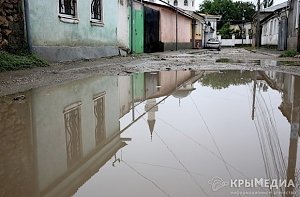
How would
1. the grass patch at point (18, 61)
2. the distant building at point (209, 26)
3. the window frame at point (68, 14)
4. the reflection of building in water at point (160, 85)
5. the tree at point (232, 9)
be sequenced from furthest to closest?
the tree at point (232, 9) < the distant building at point (209, 26) < the window frame at point (68, 14) < the grass patch at point (18, 61) < the reflection of building in water at point (160, 85)

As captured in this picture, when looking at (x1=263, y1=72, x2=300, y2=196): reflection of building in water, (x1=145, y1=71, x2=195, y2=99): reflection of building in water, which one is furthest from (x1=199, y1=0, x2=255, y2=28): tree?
(x1=263, y1=72, x2=300, y2=196): reflection of building in water

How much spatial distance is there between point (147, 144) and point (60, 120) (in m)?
1.21

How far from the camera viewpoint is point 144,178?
225 cm

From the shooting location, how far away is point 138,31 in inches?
792

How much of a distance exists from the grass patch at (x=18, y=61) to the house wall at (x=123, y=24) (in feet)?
26.0

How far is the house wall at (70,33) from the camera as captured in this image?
398 inches

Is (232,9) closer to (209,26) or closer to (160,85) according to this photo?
(209,26)

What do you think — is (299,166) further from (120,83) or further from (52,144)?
(120,83)

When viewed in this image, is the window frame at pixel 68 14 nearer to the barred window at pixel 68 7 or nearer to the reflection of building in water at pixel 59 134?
the barred window at pixel 68 7

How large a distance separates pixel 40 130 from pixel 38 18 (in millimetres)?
7688

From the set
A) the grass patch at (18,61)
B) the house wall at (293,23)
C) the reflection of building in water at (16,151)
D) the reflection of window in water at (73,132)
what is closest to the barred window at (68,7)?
the grass patch at (18,61)

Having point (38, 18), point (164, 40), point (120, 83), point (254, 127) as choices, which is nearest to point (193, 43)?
point (164, 40)

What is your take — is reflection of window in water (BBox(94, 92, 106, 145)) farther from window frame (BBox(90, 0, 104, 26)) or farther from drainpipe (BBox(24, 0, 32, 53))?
window frame (BBox(90, 0, 104, 26))

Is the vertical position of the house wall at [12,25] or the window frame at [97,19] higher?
the window frame at [97,19]
